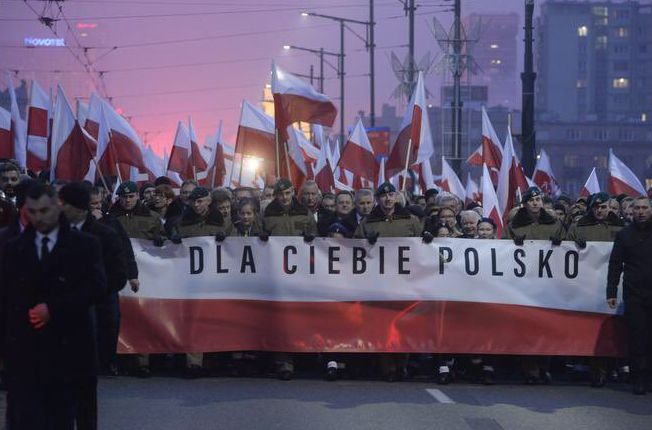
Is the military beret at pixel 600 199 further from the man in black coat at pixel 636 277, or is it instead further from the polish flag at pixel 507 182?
the polish flag at pixel 507 182

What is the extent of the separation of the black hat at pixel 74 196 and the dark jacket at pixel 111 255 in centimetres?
71

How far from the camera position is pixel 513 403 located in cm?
1065

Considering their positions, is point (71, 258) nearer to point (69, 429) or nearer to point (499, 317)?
point (69, 429)

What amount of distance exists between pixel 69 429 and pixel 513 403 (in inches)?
194

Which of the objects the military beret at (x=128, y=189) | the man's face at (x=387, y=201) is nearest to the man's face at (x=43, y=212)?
the man's face at (x=387, y=201)

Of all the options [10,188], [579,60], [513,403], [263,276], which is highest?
[579,60]

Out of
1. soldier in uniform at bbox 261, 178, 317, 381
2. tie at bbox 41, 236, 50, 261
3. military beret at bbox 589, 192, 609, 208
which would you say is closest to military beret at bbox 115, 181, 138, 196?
soldier in uniform at bbox 261, 178, 317, 381

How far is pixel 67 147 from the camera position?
52.7 feet

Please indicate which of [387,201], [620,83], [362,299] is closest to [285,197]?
[387,201]

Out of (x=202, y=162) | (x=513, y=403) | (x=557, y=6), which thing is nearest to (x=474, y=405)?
(x=513, y=403)

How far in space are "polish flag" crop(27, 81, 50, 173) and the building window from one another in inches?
6383

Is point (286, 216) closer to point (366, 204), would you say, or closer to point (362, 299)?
point (366, 204)

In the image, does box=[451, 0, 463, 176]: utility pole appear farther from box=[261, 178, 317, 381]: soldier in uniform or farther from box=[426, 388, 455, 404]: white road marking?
box=[426, 388, 455, 404]: white road marking

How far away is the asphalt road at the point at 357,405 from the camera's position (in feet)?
31.0
